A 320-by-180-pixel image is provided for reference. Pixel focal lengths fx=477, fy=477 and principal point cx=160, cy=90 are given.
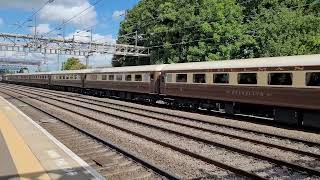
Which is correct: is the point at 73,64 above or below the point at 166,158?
above

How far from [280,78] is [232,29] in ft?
113

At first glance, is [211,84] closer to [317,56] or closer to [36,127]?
[317,56]

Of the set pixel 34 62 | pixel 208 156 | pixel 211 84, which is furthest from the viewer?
pixel 34 62

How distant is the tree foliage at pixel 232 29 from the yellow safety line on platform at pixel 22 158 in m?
36.9

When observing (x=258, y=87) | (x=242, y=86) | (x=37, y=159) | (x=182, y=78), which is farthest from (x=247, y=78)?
(x=37, y=159)

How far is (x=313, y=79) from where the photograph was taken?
59.9 feet

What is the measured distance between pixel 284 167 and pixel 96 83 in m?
36.5

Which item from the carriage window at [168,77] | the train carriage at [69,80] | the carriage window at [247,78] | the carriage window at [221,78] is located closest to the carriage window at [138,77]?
the carriage window at [168,77]

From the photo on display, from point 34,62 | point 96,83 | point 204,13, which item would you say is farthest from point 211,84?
point 34,62

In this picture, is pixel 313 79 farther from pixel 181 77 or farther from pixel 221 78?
pixel 181 77

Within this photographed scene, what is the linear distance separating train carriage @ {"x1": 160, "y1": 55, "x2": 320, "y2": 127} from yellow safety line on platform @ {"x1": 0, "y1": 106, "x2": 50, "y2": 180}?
10.6m

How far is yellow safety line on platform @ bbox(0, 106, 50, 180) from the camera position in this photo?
9.66m

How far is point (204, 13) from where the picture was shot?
56.6 meters

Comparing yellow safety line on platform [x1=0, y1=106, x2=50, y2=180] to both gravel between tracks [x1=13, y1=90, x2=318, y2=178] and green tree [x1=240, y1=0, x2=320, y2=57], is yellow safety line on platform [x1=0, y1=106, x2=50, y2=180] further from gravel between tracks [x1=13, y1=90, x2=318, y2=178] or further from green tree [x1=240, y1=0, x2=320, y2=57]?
green tree [x1=240, y1=0, x2=320, y2=57]
